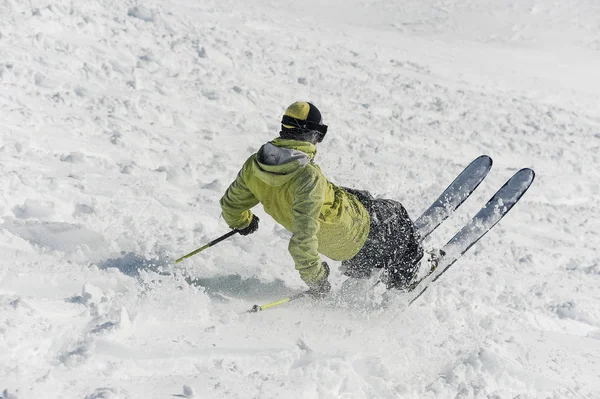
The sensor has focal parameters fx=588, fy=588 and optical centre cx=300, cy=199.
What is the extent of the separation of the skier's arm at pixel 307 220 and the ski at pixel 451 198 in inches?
81.6

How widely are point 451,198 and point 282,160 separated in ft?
10.2

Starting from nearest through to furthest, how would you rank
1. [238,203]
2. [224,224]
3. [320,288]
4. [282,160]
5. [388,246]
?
[282,160] < [320,288] < [238,203] < [388,246] < [224,224]

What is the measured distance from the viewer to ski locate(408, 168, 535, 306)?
5.33 m

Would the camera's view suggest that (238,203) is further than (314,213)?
Yes

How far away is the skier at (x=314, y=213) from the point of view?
3.80 meters

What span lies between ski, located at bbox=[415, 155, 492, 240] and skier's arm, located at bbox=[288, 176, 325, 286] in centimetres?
207

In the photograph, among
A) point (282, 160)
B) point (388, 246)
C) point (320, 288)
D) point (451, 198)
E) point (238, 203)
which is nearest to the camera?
point (282, 160)

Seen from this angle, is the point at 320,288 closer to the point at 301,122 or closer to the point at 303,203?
the point at 303,203

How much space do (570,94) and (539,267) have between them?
33.5 ft

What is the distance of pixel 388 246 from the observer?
4.69m

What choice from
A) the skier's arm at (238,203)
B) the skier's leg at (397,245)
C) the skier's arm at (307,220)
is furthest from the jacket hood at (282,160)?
the skier's leg at (397,245)

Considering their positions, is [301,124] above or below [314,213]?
above

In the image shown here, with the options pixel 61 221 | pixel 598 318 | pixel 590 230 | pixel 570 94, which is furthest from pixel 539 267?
pixel 570 94

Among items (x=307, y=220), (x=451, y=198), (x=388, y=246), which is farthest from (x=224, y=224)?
(x=451, y=198)
